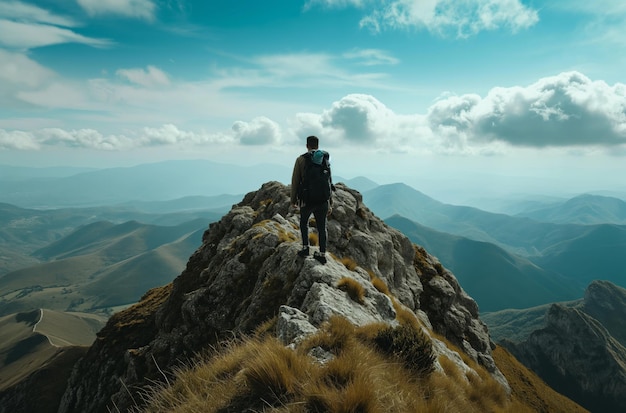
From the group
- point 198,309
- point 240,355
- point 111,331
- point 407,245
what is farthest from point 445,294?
point 111,331

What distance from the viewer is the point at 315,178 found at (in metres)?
14.5

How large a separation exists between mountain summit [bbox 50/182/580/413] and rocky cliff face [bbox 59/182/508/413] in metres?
0.11

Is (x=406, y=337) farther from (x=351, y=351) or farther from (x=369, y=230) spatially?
(x=369, y=230)

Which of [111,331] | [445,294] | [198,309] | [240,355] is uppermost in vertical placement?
[240,355]

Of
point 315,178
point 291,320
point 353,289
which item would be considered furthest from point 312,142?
point 291,320

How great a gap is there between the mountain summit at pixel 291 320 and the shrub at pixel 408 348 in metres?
0.03

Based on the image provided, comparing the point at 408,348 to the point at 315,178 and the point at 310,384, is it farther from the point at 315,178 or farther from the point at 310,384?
the point at 315,178

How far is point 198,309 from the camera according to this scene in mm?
25984

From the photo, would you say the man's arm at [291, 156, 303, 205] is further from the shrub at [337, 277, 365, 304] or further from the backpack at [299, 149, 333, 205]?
the shrub at [337, 277, 365, 304]

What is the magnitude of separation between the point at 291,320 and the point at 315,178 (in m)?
6.44

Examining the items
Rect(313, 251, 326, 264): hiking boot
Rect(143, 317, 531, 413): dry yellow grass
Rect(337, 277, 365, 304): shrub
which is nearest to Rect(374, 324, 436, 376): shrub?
Rect(143, 317, 531, 413): dry yellow grass

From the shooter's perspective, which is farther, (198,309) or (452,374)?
(198,309)

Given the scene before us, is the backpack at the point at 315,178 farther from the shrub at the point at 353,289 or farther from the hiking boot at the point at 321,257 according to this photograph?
the shrub at the point at 353,289

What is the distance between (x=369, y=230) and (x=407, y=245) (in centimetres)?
1032
